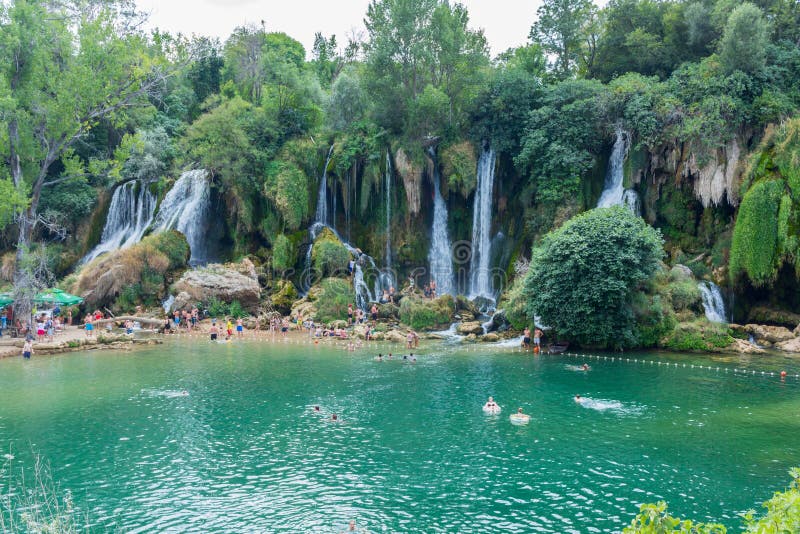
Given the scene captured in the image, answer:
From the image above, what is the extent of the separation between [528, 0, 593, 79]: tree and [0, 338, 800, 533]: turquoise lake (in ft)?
95.1

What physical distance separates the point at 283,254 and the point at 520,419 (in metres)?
26.7

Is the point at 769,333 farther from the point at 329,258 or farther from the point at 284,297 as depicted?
the point at 284,297

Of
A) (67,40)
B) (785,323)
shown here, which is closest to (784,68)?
(785,323)

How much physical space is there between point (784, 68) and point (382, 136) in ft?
83.0

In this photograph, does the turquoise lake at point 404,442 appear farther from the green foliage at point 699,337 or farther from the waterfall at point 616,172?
the waterfall at point 616,172

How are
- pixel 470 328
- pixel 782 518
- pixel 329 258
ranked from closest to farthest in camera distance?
pixel 782 518 → pixel 470 328 → pixel 329 258

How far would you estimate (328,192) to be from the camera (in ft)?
145

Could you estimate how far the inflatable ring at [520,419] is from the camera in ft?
57.8

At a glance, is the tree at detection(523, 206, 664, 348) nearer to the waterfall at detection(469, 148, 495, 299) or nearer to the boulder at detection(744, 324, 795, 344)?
the boulder at detection(744, 324, 795, 344)

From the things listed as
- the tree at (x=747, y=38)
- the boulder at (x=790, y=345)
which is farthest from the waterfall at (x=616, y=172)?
the boulder at (x=790, y=345)

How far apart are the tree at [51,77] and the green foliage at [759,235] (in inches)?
1243

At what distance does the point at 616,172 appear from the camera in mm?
37000

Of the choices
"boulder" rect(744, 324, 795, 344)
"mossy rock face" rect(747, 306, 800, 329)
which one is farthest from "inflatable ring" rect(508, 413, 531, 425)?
"mossy rock face" rect(747, 306, 800, 329)

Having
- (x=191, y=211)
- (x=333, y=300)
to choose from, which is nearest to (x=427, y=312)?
(x=333, y=300)
